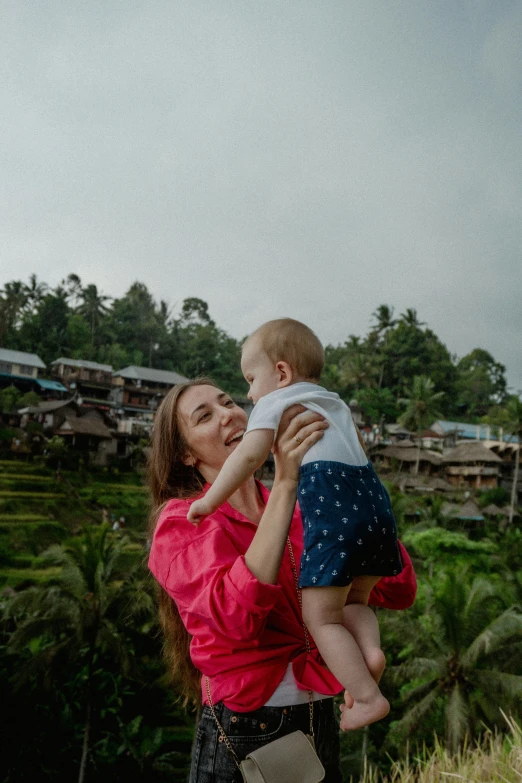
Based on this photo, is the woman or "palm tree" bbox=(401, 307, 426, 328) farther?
"palm tree" bbox=(401, 307, 426, 328)

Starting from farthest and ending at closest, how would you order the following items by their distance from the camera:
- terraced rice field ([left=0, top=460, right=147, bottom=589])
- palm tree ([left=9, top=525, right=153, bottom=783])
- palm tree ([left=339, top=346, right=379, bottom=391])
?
palm tree ([left=339, top=346, right=379, bottom=391])
terraced rice field ([left=0, top=460, right=147, bottom=589])
palm tree ([left=9, top=525, right=153, bottom=783])

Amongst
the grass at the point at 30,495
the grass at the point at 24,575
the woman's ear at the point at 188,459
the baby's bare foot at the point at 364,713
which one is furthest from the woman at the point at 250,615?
the grass at the point at 30,495

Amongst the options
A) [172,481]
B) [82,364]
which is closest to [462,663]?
[172,481]

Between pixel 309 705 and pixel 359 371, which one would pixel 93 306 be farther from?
pixel 309 705

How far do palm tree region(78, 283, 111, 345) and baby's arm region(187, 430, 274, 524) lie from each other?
42578 mm

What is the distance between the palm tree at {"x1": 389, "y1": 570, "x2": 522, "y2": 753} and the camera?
1169cm

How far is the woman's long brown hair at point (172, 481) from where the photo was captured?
192cm

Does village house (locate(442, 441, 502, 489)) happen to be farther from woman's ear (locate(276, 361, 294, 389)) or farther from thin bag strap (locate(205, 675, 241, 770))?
thin bag strap (locate(205, 675, 241, 770))

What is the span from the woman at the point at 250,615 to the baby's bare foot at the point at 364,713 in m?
0.11

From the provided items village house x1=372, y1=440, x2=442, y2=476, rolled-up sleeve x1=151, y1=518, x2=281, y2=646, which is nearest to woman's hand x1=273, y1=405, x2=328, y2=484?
rolled-up sleeve x1=151, y1=518, x2=281, y2=646

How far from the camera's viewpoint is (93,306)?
43562mm

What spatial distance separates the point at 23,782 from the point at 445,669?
986 cm

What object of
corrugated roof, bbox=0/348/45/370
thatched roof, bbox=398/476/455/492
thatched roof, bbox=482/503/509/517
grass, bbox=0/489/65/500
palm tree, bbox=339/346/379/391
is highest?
palm tree, bbox=339/346/379/391

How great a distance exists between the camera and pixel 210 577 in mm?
1429
